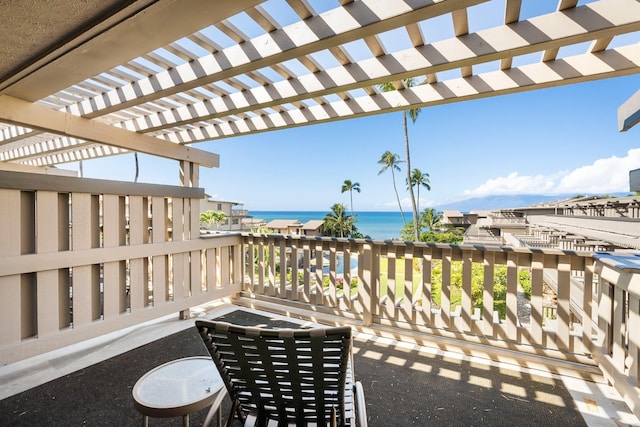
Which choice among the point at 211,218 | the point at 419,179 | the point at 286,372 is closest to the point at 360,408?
the point at 286,372

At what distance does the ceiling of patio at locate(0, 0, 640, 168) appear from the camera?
140 centimetres

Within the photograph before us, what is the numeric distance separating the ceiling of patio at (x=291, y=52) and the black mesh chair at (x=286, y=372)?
151 centimetres

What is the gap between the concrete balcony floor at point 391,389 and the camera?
1860 millimetres

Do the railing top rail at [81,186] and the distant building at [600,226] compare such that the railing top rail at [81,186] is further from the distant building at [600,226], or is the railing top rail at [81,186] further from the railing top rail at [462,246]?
the distant building at [600,226]

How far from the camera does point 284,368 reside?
1.20 metres

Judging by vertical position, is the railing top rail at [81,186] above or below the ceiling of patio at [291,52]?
below

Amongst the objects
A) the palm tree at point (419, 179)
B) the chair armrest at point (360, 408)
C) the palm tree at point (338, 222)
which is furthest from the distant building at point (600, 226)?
the palm tree at point (338, 222)

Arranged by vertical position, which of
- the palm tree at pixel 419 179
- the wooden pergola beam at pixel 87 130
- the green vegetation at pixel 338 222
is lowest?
the green vegetation at pixel 338 222

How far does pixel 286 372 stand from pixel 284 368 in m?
0.03

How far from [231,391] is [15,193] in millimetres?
2613

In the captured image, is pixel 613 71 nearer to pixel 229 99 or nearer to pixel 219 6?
pixel 219 6

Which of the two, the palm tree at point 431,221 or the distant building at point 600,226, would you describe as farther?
the palm tree at point 431,221

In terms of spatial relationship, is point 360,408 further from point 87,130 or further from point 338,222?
point 338,222

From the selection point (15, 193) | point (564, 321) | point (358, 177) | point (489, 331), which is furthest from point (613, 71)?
point (358, 177)
